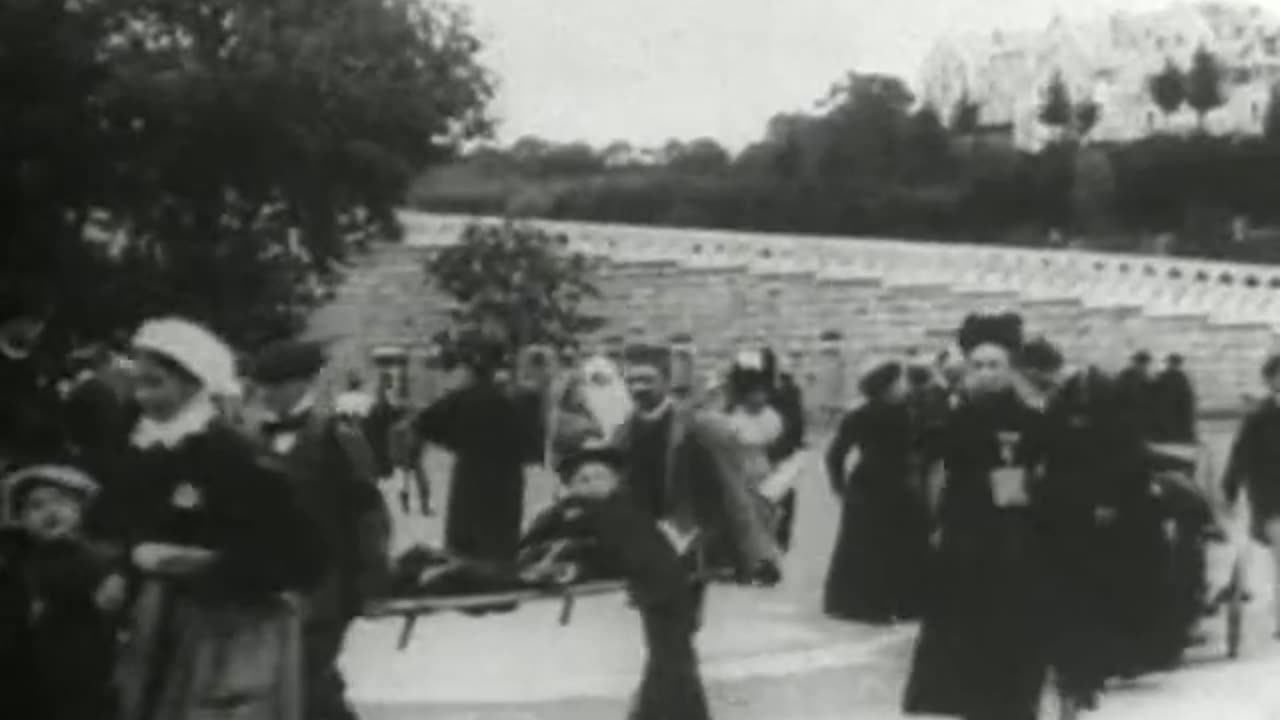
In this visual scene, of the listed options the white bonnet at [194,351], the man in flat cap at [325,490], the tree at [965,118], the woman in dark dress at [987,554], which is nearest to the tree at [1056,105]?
the tree at [965,118]

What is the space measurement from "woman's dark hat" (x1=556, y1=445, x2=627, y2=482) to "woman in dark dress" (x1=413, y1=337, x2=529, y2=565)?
191 millimetres

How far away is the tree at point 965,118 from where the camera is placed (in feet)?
13.5

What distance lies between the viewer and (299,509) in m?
2.93

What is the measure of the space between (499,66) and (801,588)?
1497 mm

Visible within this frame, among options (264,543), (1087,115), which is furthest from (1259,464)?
(264,543)

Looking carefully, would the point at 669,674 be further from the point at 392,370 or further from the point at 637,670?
the point at 392,370

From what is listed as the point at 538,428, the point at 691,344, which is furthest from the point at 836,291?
the point at 538,428

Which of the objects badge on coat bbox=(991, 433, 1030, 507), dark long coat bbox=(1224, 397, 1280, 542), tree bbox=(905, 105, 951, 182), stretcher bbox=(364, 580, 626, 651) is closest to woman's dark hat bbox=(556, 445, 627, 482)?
stretcher bbox=(364, 580, 626, 651)

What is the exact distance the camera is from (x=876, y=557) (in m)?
4.84

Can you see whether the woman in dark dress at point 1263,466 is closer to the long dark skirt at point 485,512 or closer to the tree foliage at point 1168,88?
the tree foliage at point 1168,88

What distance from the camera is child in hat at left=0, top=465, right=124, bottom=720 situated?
3.04 m

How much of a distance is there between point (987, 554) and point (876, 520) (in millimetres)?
1195

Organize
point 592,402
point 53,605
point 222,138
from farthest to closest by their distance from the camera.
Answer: point 592,402
point 222,138
point 53,605

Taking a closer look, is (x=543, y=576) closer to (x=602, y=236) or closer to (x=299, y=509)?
(x=602, y=236)
